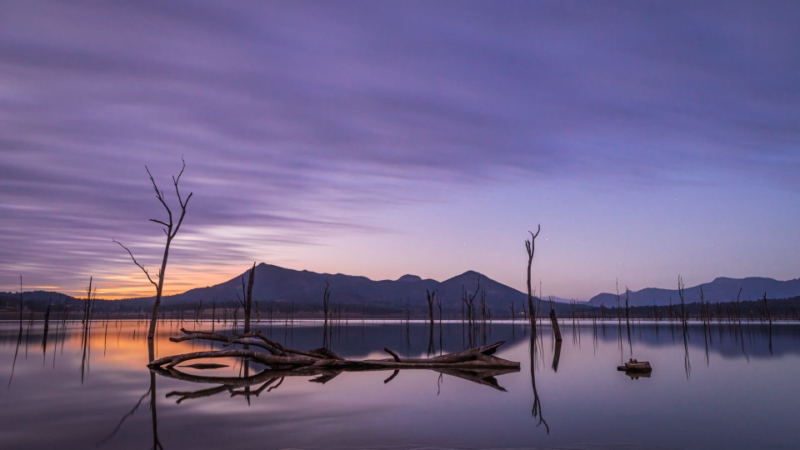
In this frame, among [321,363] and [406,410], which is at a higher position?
[321,363]

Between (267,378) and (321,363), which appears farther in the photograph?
(321,363)

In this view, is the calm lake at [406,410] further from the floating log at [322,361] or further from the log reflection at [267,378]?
the floating log at [322,361]

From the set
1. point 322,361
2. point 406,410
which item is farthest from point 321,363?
point 406,410

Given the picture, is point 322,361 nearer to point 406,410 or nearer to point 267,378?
point 267,378

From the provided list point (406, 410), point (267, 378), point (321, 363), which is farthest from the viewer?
point (321, 363)

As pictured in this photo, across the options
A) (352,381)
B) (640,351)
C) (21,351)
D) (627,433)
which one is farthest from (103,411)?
(640,351)

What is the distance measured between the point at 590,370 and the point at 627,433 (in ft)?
36.9

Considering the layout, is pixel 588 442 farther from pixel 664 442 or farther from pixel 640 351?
pixel 640 351

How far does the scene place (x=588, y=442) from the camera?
8977 mm

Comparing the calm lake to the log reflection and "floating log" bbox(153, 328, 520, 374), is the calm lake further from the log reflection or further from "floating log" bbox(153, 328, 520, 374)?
"floating log" bbox(153, 328, 520, 374)

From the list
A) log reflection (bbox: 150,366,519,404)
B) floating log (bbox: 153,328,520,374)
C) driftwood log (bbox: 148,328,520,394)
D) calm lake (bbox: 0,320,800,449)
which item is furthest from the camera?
floating log (bbox: 153,328,520,374)

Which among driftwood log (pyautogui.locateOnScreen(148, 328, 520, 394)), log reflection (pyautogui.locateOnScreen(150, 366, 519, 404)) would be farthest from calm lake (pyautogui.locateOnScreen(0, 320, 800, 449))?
driftwood log (pyautogui.locateOnScreen(148, 328, 520, 394))

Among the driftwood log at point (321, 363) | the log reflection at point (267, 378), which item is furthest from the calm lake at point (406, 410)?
the driftwood log at point (321, 363)

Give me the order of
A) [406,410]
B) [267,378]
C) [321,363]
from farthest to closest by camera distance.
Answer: [321,363]
[267,378]
[406,410]
